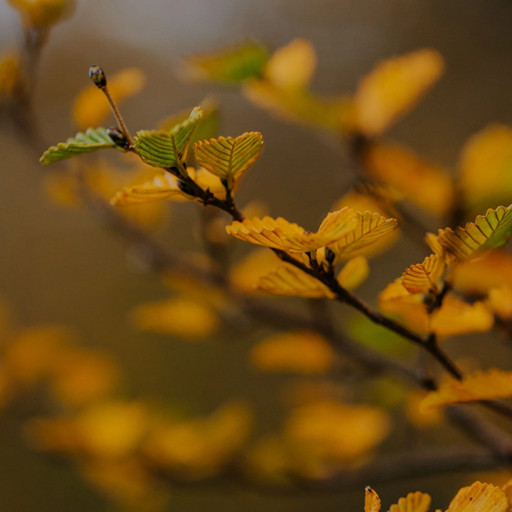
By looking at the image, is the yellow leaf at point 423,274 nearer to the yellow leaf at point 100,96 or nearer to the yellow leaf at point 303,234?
the yellow leaf at point 303,234

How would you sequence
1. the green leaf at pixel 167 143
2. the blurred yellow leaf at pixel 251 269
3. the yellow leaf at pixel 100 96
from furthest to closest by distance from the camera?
1. the blurred yellow leaf at pixel 251 269
2. the yellow leaf at pixel 100 96
3. the green leaf at pixel 167 143

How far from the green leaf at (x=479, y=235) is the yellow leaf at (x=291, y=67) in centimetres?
28

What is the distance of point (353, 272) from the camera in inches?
10.5

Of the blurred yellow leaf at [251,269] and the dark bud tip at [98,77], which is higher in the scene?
the dark bud tip at [98,77]

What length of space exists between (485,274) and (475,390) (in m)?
0.22

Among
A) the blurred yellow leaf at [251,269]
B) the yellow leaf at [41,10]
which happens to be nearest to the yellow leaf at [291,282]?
the blurred yellow leaf at [251,269]

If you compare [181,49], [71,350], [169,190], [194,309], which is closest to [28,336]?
[71,350]

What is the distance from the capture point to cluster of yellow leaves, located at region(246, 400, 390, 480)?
0.67 metres

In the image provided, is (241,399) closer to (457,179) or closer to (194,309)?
(194,309)

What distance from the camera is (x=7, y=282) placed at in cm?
177

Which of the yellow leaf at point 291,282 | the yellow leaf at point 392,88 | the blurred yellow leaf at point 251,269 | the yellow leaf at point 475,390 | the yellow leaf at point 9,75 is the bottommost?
the yellow leaf at point 475,390

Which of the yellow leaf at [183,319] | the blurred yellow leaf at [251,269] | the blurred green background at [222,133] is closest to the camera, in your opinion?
the blurred yellow leaf at [251,269]

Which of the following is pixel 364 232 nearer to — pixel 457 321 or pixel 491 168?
pixel 457 321

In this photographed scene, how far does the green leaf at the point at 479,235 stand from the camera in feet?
0.66
